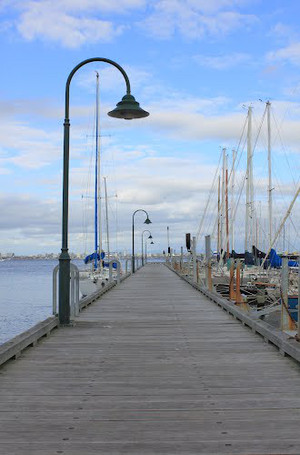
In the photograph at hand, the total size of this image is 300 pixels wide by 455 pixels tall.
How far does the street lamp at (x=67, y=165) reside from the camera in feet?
37.4

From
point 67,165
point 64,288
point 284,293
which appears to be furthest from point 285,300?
point 67,165

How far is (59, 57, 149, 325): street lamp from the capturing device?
1141 cm

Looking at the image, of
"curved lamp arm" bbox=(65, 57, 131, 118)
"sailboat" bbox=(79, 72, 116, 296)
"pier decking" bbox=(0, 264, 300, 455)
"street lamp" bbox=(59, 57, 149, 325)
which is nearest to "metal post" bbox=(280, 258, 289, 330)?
"pier decking" bbox=(0, 264, 300, 455)

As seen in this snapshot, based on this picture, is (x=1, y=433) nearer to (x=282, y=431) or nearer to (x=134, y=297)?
(x=282, y=431)

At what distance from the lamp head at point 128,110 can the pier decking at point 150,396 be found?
14.9 feet

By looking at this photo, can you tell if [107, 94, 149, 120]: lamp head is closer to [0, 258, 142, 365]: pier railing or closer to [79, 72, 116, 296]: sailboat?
[0, 258, 142, 365]: pier railing

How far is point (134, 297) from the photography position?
2031cm

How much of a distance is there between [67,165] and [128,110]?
172 cm

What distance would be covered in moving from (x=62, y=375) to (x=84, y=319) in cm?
609

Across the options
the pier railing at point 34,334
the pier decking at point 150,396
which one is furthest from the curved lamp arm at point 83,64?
the pier decking at point 150,396

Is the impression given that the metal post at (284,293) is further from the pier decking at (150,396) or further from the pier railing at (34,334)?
the pier railing at (34,334)

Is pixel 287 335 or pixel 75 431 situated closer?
pixel 75 431

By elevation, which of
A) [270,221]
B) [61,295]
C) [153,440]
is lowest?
[153,440]

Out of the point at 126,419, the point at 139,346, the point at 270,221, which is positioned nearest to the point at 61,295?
the point at 139,346
